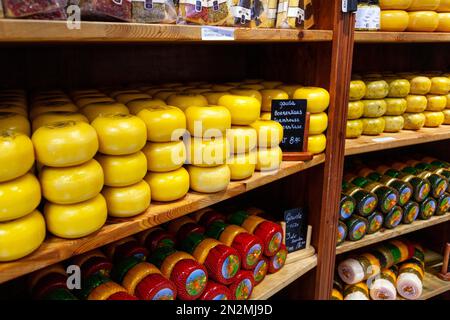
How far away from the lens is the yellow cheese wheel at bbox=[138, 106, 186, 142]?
0.92 meters

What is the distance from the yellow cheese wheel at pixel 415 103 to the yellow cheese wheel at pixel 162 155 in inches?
48.7

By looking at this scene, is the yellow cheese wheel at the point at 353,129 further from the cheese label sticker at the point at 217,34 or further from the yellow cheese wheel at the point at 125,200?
the yellow cheese wheel at the point at 125,200

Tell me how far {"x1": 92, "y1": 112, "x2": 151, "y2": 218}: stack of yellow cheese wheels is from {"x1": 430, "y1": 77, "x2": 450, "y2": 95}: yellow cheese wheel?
1.47 m

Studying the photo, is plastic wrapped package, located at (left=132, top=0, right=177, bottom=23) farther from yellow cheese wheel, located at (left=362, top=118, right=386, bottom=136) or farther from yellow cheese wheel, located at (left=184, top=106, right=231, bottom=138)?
yellow cheese wheel, located at (left=362, top=118, right=386, bottom=136)

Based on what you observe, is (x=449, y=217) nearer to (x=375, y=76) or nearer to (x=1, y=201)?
(x=375, y=76)

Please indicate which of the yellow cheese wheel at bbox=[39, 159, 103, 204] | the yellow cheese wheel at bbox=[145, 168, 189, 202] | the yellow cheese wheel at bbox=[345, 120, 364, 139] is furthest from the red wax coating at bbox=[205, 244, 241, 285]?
the yellow cheese wheel at bbox=[345, 120, 364, 139]

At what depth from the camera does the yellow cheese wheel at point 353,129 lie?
1.58 metres

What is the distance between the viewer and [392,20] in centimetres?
154

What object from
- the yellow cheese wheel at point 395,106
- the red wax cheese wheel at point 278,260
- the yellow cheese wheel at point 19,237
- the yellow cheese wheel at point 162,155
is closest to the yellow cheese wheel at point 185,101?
the yellow cheese wheel at point 162,155

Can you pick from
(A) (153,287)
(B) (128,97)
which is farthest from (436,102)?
(A) (153,287)

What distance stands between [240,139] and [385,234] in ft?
Result: 3.26

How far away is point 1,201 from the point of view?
0.69m

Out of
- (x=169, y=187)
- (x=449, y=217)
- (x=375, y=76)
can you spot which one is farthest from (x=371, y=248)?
(x=169, y=187)
